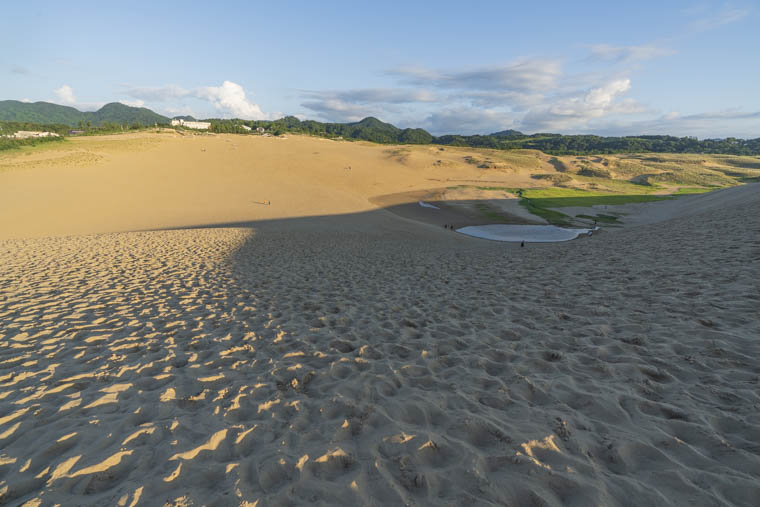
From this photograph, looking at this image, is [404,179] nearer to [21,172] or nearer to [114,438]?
[21,172]

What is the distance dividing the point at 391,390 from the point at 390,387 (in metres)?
0.06

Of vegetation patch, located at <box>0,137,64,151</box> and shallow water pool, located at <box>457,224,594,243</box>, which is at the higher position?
vegetation patch, located at <box>0,137,64,151</box>

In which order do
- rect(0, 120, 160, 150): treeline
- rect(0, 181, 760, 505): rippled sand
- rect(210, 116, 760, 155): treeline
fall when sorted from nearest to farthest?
rect(0, 181, 760, 505): rippled sand → rect(0, 120, 160, 150): treeline → rect(210, 116, 760, 155): treeline

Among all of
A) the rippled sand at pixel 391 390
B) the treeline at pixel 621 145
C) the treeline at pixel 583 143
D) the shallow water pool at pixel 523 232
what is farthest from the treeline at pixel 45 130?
the treeline at pixel 621 145

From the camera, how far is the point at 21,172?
3547cm

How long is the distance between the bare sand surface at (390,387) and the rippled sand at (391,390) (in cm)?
2

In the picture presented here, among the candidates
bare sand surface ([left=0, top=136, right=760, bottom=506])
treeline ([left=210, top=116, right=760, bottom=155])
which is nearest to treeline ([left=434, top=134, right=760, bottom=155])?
treeline ([left=210, top=116, right=760, bottom=155])

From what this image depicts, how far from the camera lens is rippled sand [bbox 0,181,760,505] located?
2469 mm

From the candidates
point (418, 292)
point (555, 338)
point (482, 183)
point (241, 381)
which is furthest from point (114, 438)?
point (482, 183)

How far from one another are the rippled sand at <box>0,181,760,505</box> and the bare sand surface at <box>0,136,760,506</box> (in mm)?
23

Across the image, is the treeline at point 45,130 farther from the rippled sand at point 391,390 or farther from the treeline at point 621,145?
the treeline at point 621,145

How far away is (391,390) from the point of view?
3.90 m

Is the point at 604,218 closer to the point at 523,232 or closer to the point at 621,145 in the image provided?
the point at 523,232

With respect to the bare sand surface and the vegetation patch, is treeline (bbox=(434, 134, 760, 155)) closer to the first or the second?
the vegetation patch
